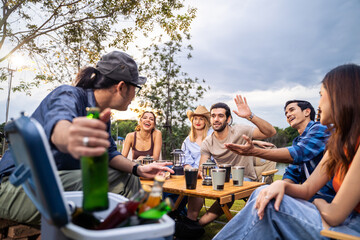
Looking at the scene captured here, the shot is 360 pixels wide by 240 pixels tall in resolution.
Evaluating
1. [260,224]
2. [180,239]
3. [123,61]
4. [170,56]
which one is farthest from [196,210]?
[170,56]

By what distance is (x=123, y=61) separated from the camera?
6.20 feet

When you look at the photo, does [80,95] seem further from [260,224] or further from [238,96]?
[238,96]

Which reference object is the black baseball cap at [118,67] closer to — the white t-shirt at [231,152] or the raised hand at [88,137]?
the raised hand at [88,137]

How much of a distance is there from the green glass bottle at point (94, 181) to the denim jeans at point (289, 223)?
38.2 inches

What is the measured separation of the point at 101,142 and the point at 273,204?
1.05 m

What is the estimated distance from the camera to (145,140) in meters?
5.39

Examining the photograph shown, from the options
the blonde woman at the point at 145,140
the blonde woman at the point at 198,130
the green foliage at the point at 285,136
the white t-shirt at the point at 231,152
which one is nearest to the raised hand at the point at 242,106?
the white t-shirt at the point at 231,152

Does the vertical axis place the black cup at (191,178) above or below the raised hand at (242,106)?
below

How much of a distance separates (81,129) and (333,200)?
1.29m

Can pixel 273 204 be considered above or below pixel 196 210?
above

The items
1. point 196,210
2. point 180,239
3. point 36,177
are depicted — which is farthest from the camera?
point 196,210

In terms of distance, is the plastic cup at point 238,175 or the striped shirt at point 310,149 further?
the plastic cup at point 238,175

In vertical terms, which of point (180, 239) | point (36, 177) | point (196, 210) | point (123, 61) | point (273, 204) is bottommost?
point (180, 239)

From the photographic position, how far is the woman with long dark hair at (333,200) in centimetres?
132
